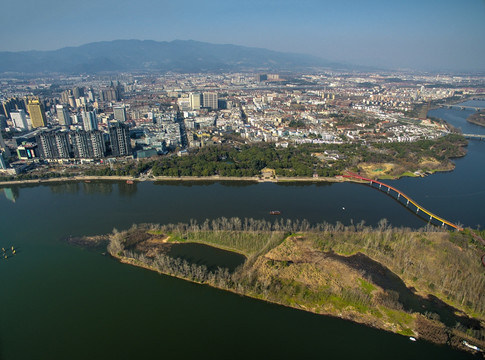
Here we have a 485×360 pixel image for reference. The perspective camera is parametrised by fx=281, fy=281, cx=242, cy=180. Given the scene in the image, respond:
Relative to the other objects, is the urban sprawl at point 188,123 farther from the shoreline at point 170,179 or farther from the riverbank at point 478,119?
the riverbank at point 478,119

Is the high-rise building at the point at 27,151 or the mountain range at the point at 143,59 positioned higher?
the mountain range at the point at 143,59

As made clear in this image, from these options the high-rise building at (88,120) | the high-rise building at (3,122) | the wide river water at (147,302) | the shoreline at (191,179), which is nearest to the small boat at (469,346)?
the wide river water at (147,302)

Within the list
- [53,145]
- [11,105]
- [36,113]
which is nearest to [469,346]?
[53,145]

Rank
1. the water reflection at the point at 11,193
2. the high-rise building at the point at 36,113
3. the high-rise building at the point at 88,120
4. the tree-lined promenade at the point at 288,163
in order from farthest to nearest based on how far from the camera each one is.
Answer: the high-rise building at the point at 36,113, the high-rise building at the point at 88,120, the tree-lined promenade at the point at 288,163, the water reflection at the point at 11,193

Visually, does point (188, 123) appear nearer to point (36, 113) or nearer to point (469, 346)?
point (36, 113)

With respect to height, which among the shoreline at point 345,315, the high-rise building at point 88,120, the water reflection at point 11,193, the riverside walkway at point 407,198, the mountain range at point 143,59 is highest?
the mountain range at point 143,59

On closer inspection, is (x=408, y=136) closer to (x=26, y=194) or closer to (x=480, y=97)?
(x=26, y=194)

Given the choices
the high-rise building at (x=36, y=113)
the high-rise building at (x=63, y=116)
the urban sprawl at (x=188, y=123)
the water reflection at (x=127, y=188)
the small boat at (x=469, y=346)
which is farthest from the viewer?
the high-rise building at (x=63, y=116)
